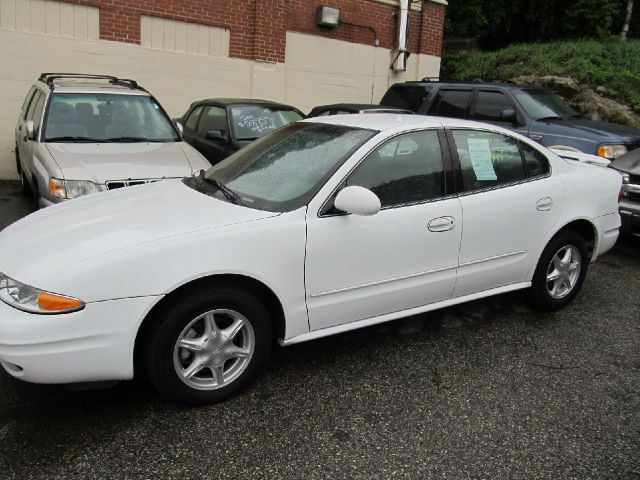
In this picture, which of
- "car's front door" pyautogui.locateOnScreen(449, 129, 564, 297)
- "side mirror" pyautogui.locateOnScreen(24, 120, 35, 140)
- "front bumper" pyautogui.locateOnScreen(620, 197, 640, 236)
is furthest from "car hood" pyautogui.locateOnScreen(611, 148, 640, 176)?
"side mirror" pyautogui.locateOnScreen(24, 120, 35, 140)

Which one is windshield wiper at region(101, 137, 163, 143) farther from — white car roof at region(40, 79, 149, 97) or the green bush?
the green bush

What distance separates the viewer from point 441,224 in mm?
3777

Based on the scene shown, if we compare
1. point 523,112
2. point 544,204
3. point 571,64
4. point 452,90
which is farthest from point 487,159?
point 571,64

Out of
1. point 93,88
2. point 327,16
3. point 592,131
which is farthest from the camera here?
point 327,16

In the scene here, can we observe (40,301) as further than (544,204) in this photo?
No

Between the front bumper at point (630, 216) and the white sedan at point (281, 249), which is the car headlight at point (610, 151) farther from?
the white sedan at point (281, 249)

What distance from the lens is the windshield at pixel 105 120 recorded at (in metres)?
6.42

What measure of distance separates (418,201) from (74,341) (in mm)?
2165

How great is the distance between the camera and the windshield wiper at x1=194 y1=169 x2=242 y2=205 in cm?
354

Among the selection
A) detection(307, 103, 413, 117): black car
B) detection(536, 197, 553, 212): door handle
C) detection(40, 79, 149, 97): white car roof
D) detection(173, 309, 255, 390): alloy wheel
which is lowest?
detection(173, 309, 255, 390): alloy wheel

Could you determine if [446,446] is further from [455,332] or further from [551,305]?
[551,305]

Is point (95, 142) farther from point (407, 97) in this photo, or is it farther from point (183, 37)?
point (407, 97)

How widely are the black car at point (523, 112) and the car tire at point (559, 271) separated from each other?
139 inches

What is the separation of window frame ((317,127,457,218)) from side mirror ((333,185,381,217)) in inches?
3.7
